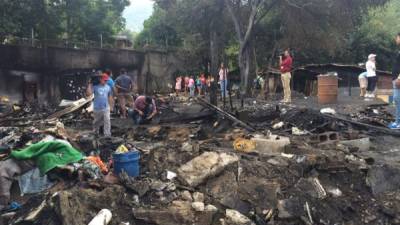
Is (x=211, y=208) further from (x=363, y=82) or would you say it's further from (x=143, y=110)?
(x=363, y=82)

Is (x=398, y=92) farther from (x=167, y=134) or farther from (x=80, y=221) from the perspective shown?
(x=80, y=221)

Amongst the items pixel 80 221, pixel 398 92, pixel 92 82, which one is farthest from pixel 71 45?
pixel 80 221

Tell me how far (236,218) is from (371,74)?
36.5 ft

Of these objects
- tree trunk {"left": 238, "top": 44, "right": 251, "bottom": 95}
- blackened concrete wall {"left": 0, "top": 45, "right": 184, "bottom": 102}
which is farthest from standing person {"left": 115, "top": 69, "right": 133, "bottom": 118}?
blackened concrete wall {"left": 0, "top": 45, "right": 184, "bottom": 102}

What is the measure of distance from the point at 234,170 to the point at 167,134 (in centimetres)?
395

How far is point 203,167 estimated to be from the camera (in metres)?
6.11

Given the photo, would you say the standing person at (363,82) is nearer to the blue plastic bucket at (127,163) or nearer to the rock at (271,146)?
the rock at (271,146)

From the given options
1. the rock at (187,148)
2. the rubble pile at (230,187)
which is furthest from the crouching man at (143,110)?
the rock at (187,148)

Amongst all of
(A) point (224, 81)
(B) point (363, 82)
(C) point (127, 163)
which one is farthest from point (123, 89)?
(B) point (363, 82)

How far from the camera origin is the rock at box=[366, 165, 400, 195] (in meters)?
5.99

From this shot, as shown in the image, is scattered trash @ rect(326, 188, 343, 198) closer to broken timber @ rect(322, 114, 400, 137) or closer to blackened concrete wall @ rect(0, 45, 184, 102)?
broken timber @ rect(322, 114, 400, 137)

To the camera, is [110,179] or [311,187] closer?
[110,179]

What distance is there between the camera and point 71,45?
24.4 meters

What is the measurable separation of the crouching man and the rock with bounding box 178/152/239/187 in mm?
5195
